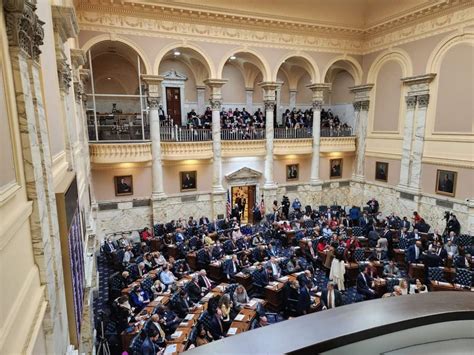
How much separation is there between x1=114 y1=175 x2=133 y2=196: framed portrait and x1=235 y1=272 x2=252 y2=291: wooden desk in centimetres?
736

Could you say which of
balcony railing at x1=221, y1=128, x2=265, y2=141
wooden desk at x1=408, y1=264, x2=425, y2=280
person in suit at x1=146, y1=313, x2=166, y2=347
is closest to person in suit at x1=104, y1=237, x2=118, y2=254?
person in suit at x1=146, y1=313, x2=166, y2=347

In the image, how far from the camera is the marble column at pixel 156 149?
45.4ft

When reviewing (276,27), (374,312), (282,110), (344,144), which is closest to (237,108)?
(282,110)

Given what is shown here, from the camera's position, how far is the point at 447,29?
13.0 metres

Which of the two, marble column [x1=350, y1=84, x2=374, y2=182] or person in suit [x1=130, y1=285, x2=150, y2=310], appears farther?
marble column [x1=350, y1=84, x2=374, y2=182]

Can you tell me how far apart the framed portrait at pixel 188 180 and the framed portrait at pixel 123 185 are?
2.38 meters

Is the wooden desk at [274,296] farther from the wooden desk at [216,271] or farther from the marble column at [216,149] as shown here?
the marble column at [216,149]

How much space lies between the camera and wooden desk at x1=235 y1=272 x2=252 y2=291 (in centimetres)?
920

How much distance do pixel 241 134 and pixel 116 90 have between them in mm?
7735

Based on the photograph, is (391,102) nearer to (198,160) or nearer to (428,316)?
(198,160)

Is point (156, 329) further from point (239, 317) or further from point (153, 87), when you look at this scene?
point (153, 87)

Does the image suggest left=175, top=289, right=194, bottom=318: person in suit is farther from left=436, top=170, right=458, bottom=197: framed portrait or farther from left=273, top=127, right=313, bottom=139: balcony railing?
left=436, top=170, right=458, bottom=197: framed portrait

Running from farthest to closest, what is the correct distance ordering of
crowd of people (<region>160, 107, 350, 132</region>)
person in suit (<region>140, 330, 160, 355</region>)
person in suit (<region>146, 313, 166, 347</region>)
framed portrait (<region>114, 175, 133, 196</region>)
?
crowd of people (<region>160, 107, 350, 132</region>), framed portrait (<region>114, 175, 133, 196</region>), person in suit (<region>146, 313, 166, 347</region>), person in suit (<region>140, 330, 160, 355</region>)

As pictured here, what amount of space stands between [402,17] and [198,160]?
1165cm
